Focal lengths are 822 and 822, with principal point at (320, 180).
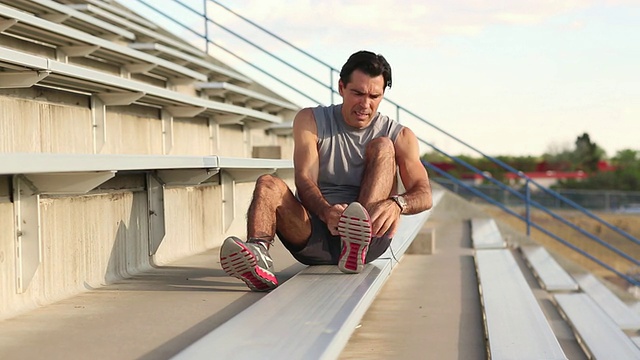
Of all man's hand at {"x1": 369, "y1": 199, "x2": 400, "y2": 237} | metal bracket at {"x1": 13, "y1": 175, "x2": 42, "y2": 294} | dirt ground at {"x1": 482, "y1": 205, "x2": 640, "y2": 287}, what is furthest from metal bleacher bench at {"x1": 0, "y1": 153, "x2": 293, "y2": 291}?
dirt ground at {"x1": 482, "y1": 205, "x2": 640, "y2": 287}

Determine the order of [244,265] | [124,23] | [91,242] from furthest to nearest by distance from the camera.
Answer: [124,23] → [91,242] → [244,265]

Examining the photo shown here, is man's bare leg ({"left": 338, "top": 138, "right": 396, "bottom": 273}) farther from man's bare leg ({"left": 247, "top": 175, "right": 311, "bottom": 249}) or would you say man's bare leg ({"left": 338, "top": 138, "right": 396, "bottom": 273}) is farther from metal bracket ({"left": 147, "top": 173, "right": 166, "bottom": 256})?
metal bracket ({"left": 147, "top": 173, "right": 166, "bottom": 256})

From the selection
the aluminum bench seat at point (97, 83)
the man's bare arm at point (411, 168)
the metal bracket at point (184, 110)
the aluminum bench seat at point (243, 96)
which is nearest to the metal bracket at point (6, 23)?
the aluminum bench seat at point (97, 83)

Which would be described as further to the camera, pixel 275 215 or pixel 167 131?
pixel 167 131

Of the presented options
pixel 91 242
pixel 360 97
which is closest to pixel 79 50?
pixel 91 242

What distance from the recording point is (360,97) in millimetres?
3162

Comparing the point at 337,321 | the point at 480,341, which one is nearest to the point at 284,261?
the point at 480,341

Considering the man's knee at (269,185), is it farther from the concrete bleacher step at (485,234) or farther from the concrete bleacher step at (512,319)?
the concrete bleacher step at (485,234)

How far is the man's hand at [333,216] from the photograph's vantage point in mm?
2881

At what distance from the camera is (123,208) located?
3609 mm

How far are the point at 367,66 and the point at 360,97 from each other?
4.8 inches

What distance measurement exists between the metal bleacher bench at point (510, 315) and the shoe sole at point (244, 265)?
876 mm

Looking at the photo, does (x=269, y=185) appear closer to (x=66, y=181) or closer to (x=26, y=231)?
(x=66, y=181)

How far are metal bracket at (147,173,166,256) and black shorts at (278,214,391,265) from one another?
0.96 metres
